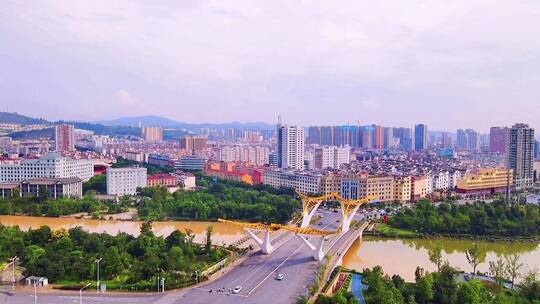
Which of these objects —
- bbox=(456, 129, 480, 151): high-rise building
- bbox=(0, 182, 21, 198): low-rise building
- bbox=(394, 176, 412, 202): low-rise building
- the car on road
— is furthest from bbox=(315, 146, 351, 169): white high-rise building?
bbox=(456, 129, 480, 151): high-rise building

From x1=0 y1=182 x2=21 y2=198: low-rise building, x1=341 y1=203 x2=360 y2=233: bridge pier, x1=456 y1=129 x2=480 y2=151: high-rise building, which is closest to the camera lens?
x1=341 y1=203 x2=360 y2=233: bridge pier

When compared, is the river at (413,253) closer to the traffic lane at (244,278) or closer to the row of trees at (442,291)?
the traffic lane at (244,278)

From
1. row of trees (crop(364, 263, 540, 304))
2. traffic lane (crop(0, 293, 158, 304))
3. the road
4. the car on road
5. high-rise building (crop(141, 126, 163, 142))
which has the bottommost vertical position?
traffic lane (crop(0, 293, 158, 304))

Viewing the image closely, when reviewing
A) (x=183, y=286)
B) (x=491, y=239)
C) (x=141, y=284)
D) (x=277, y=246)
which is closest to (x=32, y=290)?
(x=141, y=284)

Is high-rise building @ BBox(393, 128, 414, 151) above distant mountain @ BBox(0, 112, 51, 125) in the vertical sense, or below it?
below

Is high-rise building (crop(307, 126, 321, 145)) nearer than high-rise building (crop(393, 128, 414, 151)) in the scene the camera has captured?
Yes

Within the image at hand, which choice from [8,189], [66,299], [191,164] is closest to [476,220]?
[66,299]

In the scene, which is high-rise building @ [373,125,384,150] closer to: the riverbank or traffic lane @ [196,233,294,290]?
the riverbank
